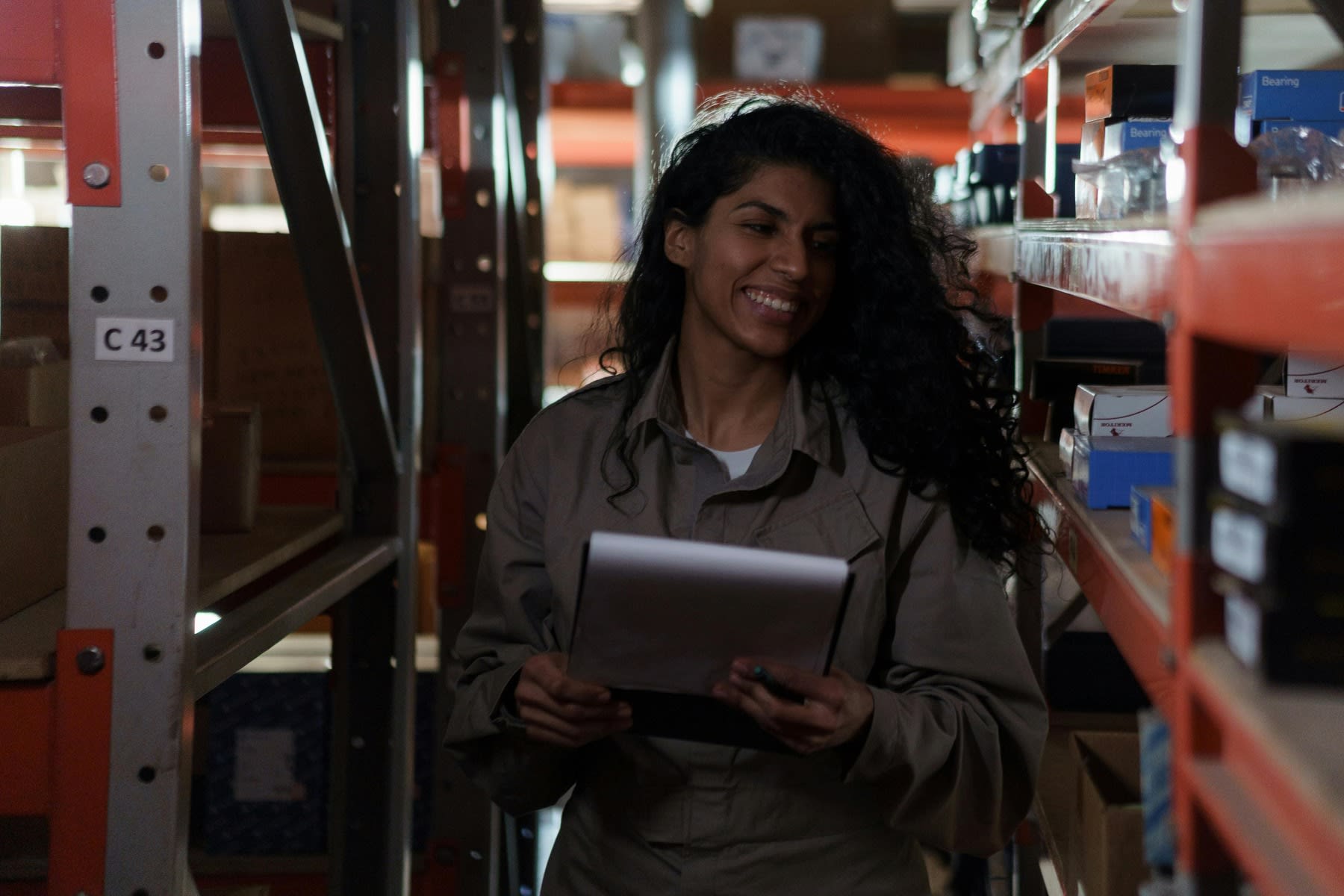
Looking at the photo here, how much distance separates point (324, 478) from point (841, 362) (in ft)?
4.34

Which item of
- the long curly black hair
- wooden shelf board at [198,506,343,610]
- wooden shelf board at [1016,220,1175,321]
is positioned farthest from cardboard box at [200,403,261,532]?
wooden shelf board at [1016,220,1175,321]

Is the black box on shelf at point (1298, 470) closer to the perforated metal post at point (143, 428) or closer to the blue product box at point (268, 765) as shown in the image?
the perforated metal post at point (143, 428)

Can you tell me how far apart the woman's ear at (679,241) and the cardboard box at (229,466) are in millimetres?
707

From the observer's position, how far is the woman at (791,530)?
164cm

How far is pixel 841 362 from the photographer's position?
1894 millimetres

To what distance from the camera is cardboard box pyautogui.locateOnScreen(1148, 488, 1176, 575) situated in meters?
1.34

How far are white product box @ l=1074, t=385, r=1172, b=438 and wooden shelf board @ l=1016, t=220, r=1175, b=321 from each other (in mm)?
178

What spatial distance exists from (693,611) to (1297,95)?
932mm

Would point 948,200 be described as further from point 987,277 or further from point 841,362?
point 841,362

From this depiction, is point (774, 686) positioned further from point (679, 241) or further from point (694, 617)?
point (679, 241)

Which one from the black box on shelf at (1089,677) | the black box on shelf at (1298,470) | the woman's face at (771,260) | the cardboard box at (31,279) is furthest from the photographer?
the black box on shelf at (1089,677)

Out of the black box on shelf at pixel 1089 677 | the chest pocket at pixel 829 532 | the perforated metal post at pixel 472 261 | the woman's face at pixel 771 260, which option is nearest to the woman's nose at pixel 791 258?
Result: the woman's face at pixel 771 260

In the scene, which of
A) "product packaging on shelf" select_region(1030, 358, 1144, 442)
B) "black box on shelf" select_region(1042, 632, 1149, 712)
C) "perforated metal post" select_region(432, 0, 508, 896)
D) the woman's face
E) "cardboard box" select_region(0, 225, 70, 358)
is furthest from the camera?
"perforated metal post" select_region(432, 0, 508, 896)

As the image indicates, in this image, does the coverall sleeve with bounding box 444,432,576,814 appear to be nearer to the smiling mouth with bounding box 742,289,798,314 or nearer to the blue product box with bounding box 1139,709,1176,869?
the smiling mouth with bounding box 742,289,798,314
